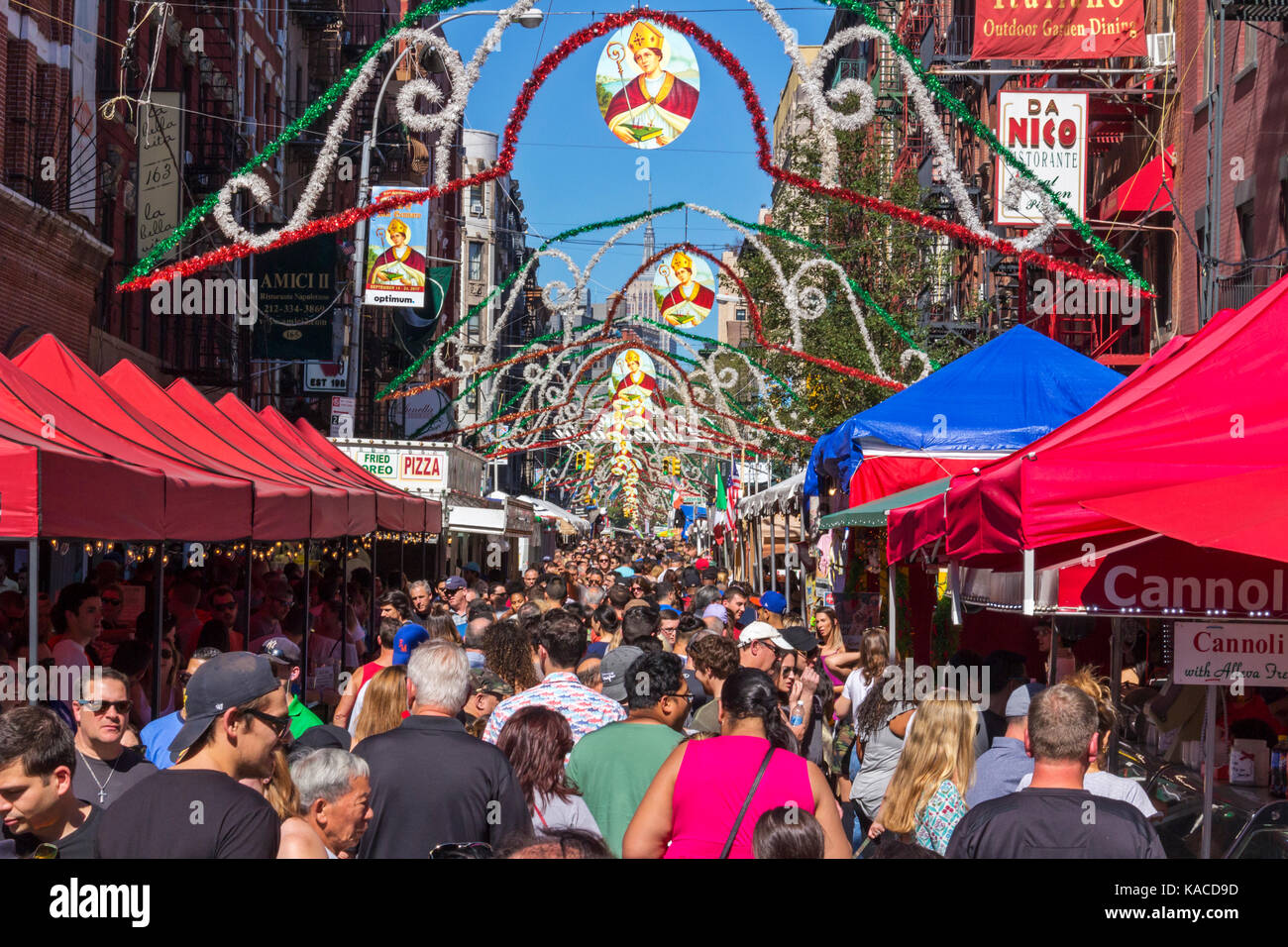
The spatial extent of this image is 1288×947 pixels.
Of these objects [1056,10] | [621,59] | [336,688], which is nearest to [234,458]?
[336,688]

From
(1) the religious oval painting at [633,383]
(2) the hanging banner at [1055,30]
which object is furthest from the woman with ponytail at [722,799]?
(1) the religious oval painting at [633,383]

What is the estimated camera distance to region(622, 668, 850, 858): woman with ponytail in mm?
5359

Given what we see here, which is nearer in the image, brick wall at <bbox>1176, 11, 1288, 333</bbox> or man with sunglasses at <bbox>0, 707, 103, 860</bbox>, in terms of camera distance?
man with sunglasses at <bbox>0, 707, 103, 860</bbox>

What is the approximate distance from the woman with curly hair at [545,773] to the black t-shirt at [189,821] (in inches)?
70.6

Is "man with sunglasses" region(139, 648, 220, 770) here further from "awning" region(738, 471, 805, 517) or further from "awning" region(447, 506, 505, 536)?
"awning" region(447, 506, 505, 536)

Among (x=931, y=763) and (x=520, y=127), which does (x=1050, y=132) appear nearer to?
(x=520, y=127)

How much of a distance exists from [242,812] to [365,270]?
79.2ft

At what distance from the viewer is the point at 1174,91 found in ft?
82.9

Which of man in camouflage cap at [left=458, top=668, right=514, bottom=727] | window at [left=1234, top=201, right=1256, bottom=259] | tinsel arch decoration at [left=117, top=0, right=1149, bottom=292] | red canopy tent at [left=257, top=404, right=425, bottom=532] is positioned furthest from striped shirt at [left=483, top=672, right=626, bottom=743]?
window at [left=1234, top=201, right=1256, bottom=259]

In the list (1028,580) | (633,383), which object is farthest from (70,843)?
(633,383)

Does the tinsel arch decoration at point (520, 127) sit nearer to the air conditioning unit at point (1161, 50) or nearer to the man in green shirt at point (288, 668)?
the man in green shirt at point (288, 668)

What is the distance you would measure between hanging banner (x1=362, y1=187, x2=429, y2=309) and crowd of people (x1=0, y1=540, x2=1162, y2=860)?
1728 cm

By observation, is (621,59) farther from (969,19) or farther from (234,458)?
(969,19)

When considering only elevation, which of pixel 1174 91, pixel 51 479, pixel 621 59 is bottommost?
pixel 51 479
